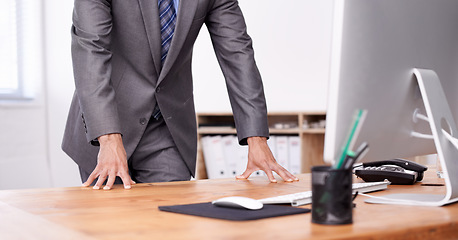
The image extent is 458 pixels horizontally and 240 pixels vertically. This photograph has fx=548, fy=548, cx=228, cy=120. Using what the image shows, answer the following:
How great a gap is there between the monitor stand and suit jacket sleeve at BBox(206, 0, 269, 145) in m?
0.66

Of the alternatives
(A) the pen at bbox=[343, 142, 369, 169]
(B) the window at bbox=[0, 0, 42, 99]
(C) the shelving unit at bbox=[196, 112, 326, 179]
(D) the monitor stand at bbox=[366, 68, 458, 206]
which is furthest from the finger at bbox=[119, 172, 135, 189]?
(B) the window at bbox=[0, 0, 42, 99]

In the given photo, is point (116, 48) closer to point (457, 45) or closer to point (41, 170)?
point (457, 45)

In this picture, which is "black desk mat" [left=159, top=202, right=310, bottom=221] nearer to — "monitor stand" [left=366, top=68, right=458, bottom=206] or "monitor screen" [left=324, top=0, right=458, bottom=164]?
"monitor screen" [left=324, top=0, right=458, bottom=164]

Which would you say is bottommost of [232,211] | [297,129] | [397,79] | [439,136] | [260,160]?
[297,129]

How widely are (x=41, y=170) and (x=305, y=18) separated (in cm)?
229

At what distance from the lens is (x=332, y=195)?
0.79 metres

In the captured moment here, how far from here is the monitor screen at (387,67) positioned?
0.88 meters

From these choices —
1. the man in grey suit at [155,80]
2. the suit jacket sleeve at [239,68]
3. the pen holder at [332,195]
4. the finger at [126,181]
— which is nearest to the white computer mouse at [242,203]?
the pen holder at [332,195]

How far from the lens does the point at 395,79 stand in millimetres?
1016

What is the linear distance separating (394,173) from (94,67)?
34.0 inches

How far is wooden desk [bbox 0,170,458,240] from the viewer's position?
0.75m

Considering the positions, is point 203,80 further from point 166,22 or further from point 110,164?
point 110,164

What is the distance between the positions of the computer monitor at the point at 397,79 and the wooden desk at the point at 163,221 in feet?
0.37

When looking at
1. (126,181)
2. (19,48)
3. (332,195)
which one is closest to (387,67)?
(332,195)
